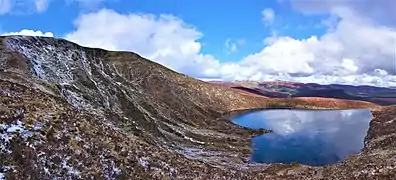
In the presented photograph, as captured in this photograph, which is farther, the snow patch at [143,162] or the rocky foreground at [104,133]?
the snow patch at [143,162]

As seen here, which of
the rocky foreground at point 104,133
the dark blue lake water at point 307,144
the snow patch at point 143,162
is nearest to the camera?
the rocky foreground at point 104,133

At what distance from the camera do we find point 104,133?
4444 cm

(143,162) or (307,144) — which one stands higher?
(143,162)

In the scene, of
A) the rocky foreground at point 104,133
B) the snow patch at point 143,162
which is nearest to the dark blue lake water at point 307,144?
the rocky foreground at point 104,133

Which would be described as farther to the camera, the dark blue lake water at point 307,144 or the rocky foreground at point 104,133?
the dark blue lake water at point 307,144

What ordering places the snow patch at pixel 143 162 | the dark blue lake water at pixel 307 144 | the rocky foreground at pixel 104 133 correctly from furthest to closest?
the dark blue lake water at pixel 307 144 < the snow patch at pixel 143 162 < the rocky foreground at pixel 104 133

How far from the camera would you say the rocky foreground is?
117 feet

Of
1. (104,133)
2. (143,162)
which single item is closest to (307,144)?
(143,162)

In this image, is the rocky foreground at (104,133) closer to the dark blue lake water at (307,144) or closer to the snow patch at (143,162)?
the snow patch at (143,162)

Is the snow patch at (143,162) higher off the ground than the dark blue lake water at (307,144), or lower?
higher

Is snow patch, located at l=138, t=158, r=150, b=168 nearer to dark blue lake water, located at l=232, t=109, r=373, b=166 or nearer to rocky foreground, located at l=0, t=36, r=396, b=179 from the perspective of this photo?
rocky foreground, located at l=0, t=36, r=396, b=179

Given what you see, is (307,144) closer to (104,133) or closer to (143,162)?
(143,162)

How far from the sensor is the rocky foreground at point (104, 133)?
117 ft

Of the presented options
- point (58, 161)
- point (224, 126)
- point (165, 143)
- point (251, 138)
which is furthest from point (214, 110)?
point (58, 161)
